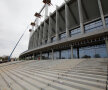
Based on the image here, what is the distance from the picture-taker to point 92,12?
25.5 m

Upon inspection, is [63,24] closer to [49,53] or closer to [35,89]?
[49,53]

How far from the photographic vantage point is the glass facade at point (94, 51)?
15472mm

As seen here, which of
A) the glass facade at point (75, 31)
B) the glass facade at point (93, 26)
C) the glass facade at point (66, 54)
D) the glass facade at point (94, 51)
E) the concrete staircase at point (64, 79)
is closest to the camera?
the concrete staircase at point (64, 79)

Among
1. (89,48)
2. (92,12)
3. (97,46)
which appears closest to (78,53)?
(89,48)

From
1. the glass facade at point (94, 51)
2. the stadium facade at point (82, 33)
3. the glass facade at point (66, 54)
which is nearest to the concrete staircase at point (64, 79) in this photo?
the stadium facade at point (82, 33)

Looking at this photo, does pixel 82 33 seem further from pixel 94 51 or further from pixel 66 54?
pixel 66 54

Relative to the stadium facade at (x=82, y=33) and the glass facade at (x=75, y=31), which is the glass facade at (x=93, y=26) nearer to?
the stadium facade at (x=82, y=33)

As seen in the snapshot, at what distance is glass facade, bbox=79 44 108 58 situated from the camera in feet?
50.8

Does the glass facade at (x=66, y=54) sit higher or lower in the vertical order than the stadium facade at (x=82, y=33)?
lower

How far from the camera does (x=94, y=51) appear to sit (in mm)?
16875

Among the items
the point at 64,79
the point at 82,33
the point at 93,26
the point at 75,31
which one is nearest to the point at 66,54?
the point at 82,33

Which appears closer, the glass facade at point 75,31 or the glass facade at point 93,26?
the glass facade at point 93,26

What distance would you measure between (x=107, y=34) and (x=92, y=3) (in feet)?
51.6

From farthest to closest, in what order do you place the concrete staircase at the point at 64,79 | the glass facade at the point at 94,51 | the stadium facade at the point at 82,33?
the glass facade at the point at 94,51, the stadium facade at the point at 82,33, the concrete staircase at the point at 64,79
